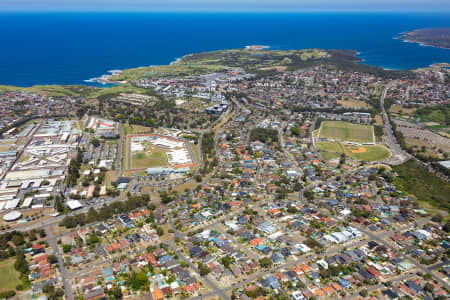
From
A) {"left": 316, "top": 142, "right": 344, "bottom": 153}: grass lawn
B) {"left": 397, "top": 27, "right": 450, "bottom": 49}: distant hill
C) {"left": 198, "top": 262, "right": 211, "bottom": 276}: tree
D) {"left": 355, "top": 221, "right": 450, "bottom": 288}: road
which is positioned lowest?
{"left": 355, "top": 221, "right": 450, "bottom": 288}: road

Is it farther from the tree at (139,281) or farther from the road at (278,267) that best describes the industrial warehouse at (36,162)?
the road at (278,267)

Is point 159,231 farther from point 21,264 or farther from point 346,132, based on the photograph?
point 346,132

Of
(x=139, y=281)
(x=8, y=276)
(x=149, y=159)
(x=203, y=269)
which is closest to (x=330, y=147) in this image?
(x=149, y=159)

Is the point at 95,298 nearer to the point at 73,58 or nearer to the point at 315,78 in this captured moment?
the point at 315,78

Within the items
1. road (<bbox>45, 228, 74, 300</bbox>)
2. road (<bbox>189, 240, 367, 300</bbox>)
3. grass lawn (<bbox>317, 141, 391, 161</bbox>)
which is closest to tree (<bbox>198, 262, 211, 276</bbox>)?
road (<bbox>189, 240, 367, 300</bbox>)

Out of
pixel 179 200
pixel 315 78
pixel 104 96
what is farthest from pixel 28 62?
pixel 179 200

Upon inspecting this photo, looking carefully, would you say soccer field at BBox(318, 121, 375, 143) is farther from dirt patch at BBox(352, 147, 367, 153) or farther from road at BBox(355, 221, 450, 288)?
road at BBox(355, 221, 450, 288)
